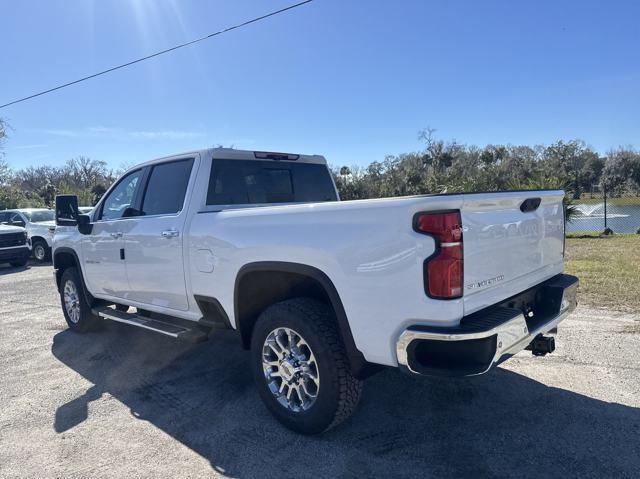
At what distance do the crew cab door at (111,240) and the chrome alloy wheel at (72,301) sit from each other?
0.60 m

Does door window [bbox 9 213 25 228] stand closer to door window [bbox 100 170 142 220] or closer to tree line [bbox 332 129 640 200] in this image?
door window [bbox 100 170 142 220]

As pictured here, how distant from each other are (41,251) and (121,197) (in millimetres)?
12290

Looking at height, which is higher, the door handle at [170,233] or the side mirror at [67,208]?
the side mirror at [67,208]

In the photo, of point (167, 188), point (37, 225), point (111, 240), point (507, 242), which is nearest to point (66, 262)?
point (111, 240)

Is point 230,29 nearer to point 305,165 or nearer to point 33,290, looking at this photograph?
point 33,290

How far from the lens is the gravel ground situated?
9.59ft

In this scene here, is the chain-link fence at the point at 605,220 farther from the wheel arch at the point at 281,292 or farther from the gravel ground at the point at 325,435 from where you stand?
the wheel arch at the point at 281,292

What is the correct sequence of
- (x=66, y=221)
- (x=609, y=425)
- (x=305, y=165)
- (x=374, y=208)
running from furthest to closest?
1. (x=66, y=221)
2. (x=305, y=165)
3. (x=609, y=425)
4. (x=374, y=208)

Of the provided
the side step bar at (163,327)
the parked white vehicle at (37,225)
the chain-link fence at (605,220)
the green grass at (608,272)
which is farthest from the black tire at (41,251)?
the chain-link fence at (605,220)

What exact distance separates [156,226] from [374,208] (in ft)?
7.78

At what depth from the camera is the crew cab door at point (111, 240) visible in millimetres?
4812

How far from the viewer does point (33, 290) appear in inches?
383

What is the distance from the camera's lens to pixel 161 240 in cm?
414

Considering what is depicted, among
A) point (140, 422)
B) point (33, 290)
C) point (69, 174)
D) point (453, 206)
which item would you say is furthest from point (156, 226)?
point (69, 174)
